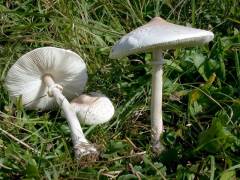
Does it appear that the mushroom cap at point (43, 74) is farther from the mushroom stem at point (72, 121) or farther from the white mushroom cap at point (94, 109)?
the white mushroom cap at point (94, 109)

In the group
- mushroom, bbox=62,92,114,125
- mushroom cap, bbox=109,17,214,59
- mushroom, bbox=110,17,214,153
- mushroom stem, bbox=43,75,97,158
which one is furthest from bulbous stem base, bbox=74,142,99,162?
mushroom cap, bbox=109,17,214,59

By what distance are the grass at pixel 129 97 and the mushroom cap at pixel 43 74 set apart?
8 cm

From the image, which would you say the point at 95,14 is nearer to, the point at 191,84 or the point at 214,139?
the point at 191,84

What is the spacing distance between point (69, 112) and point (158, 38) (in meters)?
0.78

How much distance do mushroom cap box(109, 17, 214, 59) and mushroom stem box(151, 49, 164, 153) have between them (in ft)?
0.33

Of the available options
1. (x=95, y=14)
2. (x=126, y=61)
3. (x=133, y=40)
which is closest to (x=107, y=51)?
(x=126, y=61)

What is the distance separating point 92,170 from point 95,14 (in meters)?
1.54

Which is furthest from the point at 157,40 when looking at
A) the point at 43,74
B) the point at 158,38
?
the point at 43,74

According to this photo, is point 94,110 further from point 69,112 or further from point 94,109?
point 69,112

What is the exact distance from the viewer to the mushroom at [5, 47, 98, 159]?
2.95 m

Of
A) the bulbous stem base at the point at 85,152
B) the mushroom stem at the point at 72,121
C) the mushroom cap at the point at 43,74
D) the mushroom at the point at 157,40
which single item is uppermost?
the mushroom at the point at 157,40

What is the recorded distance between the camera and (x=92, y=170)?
101 inches

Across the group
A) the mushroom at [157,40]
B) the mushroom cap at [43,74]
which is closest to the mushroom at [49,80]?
the mushroom cap at [43,74]

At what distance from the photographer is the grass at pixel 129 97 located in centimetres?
259
